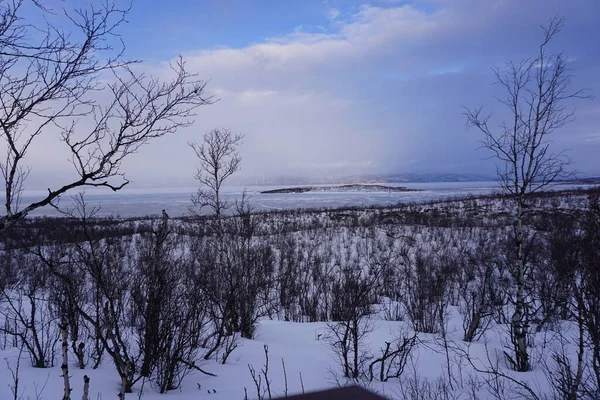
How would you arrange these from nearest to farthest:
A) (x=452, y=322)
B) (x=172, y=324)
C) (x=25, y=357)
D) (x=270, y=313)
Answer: (x=172, y=324) < (x=25, y=357) < (x=452, y=322) < (x=270, y=313)

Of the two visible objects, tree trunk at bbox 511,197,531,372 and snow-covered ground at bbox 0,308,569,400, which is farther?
tree trunk at bbox 511,197,531,372

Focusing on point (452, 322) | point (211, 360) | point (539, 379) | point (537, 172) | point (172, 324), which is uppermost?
point (537, 172)

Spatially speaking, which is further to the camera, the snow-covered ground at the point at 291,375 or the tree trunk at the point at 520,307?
the tree trunk at the point at 520,307

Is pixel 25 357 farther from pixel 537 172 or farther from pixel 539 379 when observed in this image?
pixel 537 172

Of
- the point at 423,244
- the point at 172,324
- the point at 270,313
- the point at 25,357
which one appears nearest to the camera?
the point at 172,324

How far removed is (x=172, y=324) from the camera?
Answer: 616cm

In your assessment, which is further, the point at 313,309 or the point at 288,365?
the point at 313,309

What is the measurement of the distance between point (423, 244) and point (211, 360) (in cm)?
1942

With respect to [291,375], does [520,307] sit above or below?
above

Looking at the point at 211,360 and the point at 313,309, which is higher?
the point at 211,360

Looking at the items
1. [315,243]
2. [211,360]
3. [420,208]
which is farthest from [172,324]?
[420,208]

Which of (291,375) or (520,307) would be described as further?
(520,307)

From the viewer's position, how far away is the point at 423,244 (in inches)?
957

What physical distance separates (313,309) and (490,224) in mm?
18879
